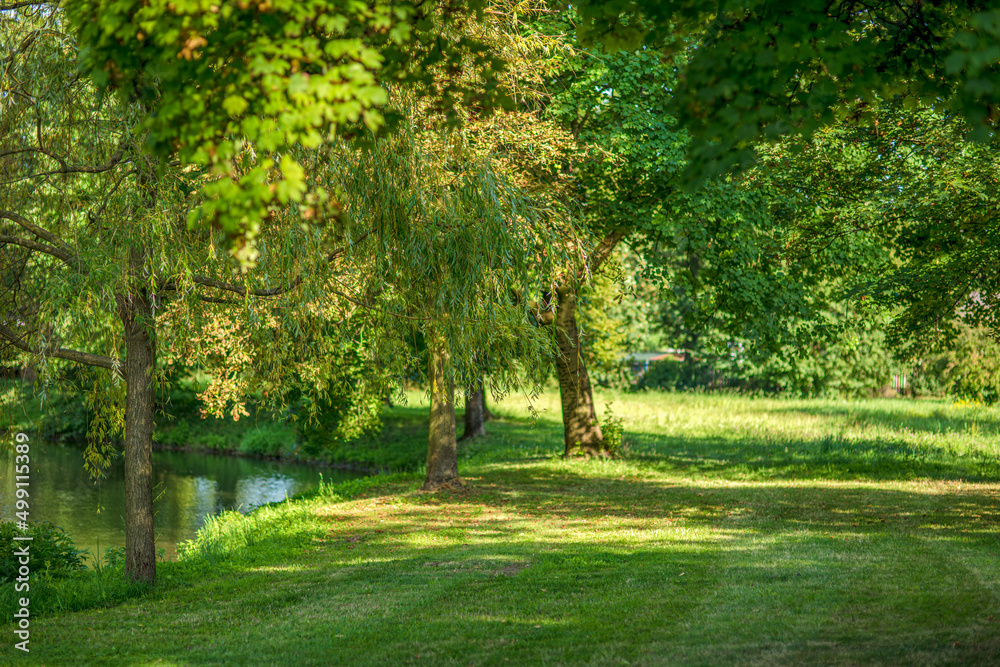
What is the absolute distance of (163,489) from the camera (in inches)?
542

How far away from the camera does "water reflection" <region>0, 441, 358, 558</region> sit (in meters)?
15.3

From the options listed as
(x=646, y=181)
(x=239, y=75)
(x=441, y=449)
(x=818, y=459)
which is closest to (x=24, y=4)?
(x=239, y=75)

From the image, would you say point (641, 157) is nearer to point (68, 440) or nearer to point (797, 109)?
point (797, 109)

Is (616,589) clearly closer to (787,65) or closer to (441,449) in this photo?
(787,65)

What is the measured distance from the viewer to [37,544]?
10.2 metres

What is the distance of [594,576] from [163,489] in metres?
8.39

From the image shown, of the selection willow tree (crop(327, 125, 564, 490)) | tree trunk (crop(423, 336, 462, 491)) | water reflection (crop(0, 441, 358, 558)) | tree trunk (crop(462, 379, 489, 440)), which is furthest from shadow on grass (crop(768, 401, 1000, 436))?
willow tree (crop(327, 125, 564, 490))

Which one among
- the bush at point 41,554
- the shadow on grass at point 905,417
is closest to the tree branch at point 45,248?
the bush at point 41,554

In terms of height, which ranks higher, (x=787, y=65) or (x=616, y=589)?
(x=787, y=65)

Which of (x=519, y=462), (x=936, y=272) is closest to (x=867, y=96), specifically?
(x=936, y=272)

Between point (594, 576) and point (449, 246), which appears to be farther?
point (594, 576)

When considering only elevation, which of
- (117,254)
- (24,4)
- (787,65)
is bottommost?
(117,254)

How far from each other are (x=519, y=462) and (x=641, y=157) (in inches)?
328

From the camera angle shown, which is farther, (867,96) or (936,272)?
(936,272)
